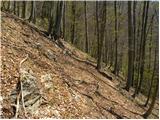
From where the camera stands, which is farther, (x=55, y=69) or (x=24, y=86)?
(x=55, y=69)

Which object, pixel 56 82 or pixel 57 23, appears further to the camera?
pixel 57 23

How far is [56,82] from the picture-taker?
11766 millimetres

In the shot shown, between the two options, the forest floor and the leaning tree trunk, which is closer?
the forest floor

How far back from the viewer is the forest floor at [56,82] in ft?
32.8

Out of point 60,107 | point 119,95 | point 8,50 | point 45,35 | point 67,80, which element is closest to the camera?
point 60,107

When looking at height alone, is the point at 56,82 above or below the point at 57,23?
below

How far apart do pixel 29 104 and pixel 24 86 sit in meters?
0.54

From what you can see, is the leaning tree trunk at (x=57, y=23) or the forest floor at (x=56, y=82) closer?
the forest floor at (x=56, y=82)

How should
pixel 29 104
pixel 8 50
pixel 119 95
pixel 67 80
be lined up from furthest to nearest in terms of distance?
pixel 119 95
pixel 67 80
pixel 8 50
pixel 29 104

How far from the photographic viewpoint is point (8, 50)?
11680mm

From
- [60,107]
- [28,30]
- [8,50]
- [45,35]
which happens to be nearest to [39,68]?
[8,50]

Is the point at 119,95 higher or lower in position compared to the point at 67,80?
lower

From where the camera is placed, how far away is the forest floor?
32.8ft

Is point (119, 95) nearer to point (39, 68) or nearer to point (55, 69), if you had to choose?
point (55, 69)
